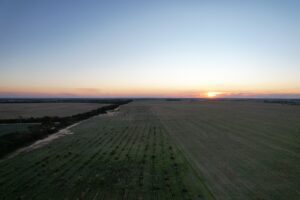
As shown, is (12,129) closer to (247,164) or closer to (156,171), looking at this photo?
(156,171)

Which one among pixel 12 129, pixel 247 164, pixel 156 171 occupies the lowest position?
pixel 12 129

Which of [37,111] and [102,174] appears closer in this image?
[102,174]

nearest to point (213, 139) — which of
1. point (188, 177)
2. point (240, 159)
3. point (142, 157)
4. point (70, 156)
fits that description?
point (240, 159)

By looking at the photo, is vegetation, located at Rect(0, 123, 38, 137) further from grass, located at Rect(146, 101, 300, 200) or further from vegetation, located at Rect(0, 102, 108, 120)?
grass, located at Rect(146, 101, 300, 200)

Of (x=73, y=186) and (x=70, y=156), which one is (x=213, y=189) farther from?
(x=70, y=156)

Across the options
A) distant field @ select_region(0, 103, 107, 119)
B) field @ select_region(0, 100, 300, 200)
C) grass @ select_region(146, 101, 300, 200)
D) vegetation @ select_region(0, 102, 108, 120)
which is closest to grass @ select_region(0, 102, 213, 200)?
field @ select_region(0, 100, 300, 200)

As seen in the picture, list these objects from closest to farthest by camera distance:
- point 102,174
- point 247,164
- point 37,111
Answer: point 102,174 < point 247,164 < point 37,111

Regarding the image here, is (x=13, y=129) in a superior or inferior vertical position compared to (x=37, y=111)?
inferior

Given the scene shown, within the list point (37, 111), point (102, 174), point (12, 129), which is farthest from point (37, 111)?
point (102, 174)
